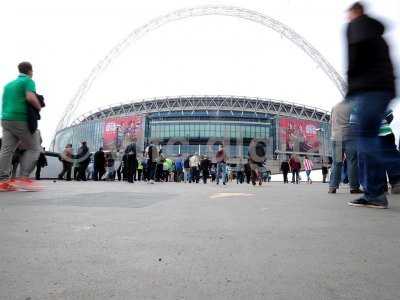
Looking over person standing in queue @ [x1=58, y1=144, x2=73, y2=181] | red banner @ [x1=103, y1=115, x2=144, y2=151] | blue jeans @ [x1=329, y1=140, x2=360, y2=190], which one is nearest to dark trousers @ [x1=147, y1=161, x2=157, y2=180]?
person standing in queue @ [x1=58, y1=144, x2=73, y2=181]

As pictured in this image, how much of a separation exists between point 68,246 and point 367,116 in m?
2.94

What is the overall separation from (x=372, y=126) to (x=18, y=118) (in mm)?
4773

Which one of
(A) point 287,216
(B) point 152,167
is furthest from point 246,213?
(B) point 152,167

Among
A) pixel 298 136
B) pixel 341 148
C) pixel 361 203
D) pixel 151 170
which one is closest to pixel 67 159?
pixel 151 170

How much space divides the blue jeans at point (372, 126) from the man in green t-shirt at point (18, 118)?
4.43 m

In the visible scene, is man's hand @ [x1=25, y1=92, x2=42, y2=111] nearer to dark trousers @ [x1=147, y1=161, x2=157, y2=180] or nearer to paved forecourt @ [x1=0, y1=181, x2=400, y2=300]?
paved forecourt @ [x1=0, y1=181, x2=400, y2=300]

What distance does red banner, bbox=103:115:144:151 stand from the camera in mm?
70188

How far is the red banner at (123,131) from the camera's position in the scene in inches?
2763

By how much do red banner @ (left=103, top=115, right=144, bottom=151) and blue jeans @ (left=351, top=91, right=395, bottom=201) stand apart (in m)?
66.7

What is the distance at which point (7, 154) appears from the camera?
18.3ft

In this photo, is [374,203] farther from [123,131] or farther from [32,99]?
[123,131]

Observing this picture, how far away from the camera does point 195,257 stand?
1683 millimetres

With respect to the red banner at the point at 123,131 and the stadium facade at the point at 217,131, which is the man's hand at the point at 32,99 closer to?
the stadium facade at the point at 217,131

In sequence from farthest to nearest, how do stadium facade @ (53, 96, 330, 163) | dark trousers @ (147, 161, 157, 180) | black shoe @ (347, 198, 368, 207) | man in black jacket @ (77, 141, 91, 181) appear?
stadium facade @ (53, 96, 330, 163) < man in black jacket @ (77, 141, 91, 181) < dark trousers @ (147, 161, 157, 180) < black shoe @ (347, 198, 368, 207)
